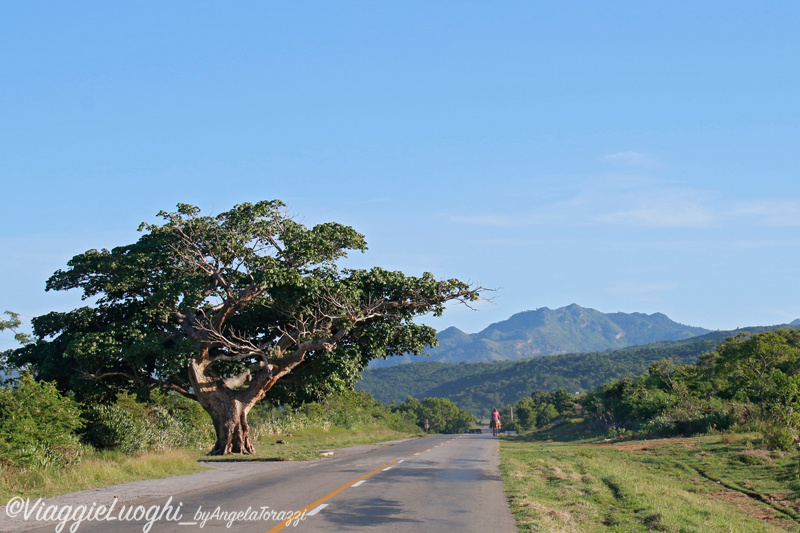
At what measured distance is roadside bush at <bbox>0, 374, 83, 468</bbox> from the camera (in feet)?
53.5

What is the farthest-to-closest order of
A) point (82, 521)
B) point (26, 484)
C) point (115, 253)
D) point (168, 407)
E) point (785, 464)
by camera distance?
point (168, 407) < point (115, 253) < point (785, 464) < point (26, 484) < point (82, 521)

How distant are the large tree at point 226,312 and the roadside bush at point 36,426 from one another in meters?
5.48

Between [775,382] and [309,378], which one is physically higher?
[309,378]

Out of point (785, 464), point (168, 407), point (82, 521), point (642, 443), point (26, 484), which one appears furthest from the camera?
point (168, 407)

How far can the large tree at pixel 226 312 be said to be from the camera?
25.6m

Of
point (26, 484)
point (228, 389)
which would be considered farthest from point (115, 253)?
point (26, 484)

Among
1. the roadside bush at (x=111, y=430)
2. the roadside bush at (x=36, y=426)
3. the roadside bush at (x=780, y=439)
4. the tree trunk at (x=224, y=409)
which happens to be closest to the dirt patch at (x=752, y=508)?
the roadside bush at (x=780, y=439)

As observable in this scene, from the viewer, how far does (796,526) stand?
12742 mm

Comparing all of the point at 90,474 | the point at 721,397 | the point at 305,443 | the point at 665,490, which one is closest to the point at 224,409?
the point at 90,474

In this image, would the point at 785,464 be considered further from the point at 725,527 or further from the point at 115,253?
the point at 115,253

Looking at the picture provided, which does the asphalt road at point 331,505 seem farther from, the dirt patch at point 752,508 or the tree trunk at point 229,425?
the tree trunk at point 229,425

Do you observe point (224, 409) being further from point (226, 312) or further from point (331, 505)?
point (331, 505)

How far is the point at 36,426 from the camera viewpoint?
690 inches

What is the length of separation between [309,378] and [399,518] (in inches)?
716
